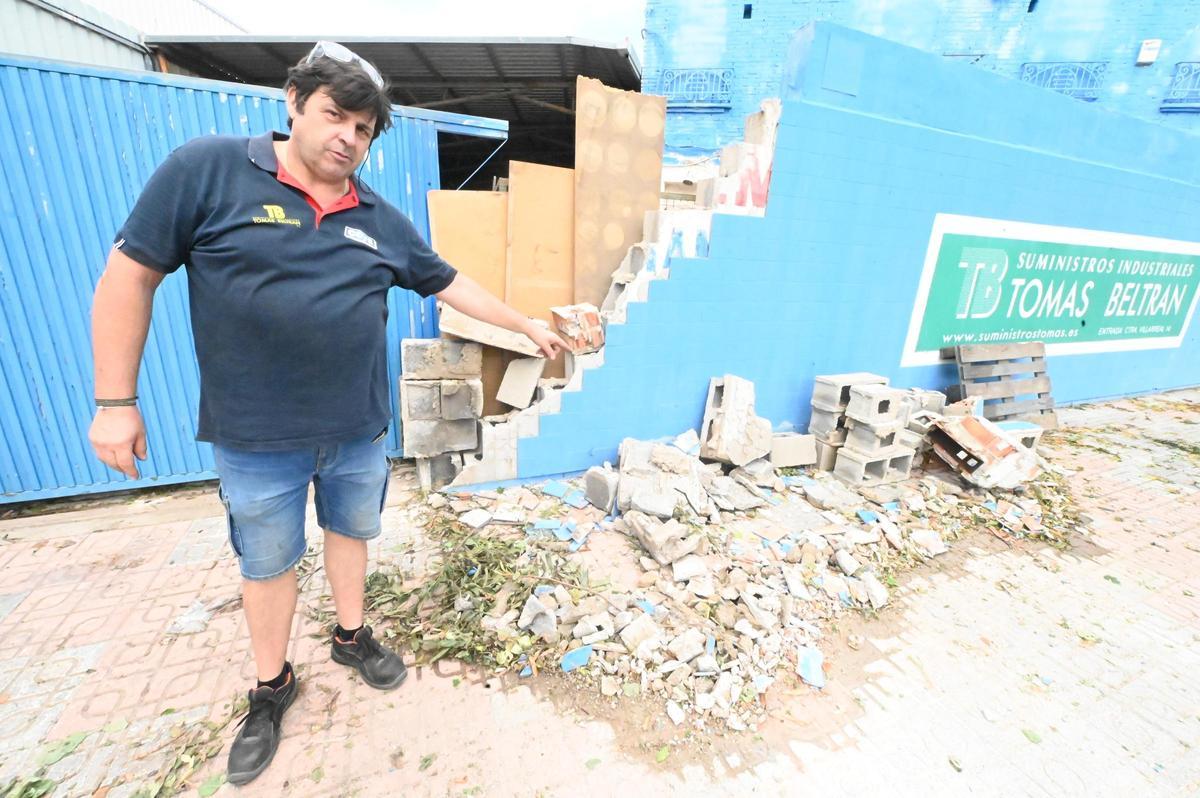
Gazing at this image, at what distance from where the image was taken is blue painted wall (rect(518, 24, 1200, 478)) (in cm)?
397

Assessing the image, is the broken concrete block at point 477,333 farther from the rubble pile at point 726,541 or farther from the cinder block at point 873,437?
the cinder block at point 873,437

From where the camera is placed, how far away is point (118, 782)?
5.85 ft

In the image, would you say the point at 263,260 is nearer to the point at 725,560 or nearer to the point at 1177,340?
the point at 725,560

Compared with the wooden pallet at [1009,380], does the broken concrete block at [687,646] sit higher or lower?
lower

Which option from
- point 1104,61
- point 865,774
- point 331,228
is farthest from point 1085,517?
point 1104,61

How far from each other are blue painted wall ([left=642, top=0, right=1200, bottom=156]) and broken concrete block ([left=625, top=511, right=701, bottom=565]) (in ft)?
42.0

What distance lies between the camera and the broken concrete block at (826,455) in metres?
4.55

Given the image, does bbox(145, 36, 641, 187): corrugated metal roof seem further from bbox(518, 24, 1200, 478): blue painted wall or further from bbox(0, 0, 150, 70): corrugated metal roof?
bbox(518, 24, 1200, 478): blue painted wall

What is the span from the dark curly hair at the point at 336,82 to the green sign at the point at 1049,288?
5.45m

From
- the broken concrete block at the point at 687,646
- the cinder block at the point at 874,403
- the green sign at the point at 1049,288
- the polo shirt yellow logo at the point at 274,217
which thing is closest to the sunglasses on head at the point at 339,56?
the polo shirt yellow logo at the point at 274,217

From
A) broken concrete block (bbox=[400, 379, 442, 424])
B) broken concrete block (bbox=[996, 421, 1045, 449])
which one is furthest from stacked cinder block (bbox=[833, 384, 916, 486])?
broken concrete block (bbox=[400, 379, 442, 424])

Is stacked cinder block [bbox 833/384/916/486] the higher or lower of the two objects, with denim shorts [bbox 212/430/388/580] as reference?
lower

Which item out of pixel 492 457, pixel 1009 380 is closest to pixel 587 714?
pixel 492 457

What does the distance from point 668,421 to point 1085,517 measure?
3706mm
